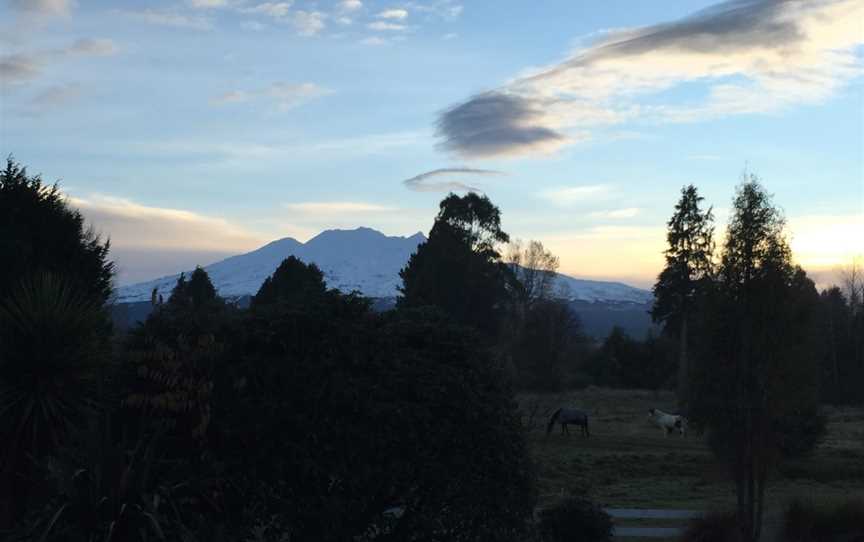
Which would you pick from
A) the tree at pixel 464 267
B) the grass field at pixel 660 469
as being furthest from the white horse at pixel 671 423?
the tree at pixel 464 267

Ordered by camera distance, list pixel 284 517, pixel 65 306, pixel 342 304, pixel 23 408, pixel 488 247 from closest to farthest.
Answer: pixel 284 517
pixel 342 304
pixel 23 408
pixel 65 306
pixel 488 247

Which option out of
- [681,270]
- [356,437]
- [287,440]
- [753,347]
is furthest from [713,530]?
[681,270]

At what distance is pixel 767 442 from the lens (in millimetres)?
17844

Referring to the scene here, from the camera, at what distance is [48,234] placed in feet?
56.1

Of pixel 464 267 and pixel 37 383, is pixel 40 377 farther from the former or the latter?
pixel 464 267

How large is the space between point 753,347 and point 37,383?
41.4 ft

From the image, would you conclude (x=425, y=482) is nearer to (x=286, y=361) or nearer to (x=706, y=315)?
(x=286, y=361)

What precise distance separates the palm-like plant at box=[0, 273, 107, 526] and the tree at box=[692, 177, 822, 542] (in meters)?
11.5

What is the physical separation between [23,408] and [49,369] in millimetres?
577

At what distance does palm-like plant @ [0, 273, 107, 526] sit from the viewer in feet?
38.5

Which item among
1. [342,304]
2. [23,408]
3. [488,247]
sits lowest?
[23,408]

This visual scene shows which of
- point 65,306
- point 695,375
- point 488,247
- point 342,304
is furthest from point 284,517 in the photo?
point 488,247

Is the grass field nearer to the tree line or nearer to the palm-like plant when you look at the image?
the tree line

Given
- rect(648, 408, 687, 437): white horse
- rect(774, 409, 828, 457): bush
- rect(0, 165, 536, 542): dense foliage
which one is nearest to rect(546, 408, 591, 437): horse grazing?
rect(648, 408, 687, 437): white horse
